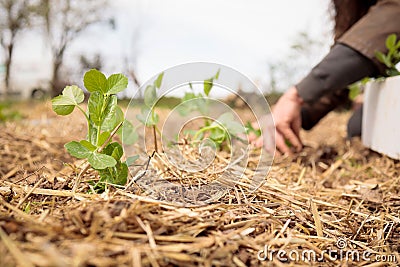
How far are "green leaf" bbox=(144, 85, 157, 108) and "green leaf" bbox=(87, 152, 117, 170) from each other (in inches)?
14.9

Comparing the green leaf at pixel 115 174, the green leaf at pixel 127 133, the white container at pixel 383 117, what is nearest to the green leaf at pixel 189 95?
the green leaf at pixel 127 133

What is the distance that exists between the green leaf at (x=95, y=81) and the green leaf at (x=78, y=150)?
14cm

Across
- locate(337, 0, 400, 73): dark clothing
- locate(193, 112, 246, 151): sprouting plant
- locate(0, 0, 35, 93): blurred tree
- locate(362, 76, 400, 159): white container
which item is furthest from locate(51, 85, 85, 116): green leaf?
locate(0, 0, 35, 93): blurred tree

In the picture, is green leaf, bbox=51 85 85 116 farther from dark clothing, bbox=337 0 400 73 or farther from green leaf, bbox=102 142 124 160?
dark clothing, bbox=337 0 400 73

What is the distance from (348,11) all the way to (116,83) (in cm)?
203

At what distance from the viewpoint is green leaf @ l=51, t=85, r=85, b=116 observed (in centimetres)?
99

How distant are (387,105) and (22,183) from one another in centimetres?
160

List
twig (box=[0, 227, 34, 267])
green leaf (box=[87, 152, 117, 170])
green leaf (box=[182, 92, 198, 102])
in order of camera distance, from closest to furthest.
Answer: twig (box=[0, 227, 34, 267]), green leaf (box=[87, 152, 117, 170]), green leaf (box=[182, 92, 198, 102])

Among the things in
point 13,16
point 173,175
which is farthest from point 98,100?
point 13,16

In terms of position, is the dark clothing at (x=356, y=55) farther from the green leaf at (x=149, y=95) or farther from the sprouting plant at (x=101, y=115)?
the sprouting plant at (x=101, y=115)

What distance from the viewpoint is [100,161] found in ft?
3.00

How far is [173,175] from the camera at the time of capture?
1111 mm

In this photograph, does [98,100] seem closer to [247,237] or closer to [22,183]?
[22,183]

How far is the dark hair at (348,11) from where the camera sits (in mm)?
2506
